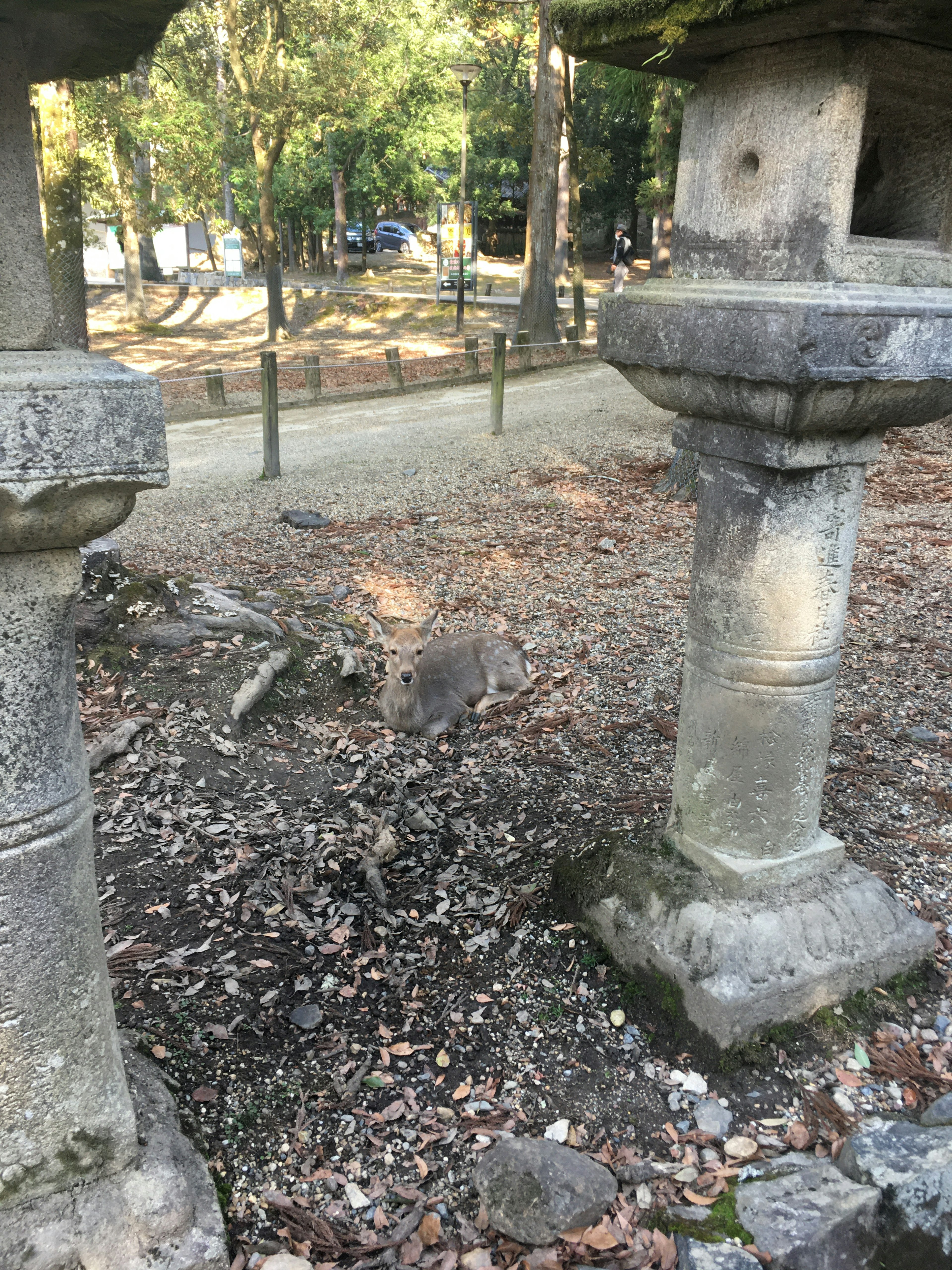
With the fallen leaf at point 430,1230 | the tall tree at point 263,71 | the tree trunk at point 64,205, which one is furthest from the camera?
the tall tree at point 263,71

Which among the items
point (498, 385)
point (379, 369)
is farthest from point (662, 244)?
point (498, 385)

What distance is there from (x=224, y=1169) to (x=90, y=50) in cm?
304

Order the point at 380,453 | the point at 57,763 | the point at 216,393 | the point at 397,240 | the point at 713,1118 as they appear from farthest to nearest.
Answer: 1. the point at 397,240
2. the point at 216,393
3. the point at 380,453
4. the point at 713,1118
5. the point at 57,763

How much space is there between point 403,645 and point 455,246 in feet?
80.8

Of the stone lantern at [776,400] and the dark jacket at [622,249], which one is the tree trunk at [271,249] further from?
the stone lantern at [776,400]

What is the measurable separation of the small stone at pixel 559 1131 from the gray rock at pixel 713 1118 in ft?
1.39

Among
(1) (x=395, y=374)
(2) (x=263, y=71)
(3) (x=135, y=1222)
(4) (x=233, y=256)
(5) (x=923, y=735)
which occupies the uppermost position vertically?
(2) (x=263, y=71)

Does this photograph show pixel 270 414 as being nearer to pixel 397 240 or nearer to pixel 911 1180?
pixel 911 1180

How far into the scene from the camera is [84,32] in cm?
225

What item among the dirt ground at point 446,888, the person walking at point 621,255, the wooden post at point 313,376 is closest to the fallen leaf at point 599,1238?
the dirt ground at point 446,888

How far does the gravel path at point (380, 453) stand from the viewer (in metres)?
10.3

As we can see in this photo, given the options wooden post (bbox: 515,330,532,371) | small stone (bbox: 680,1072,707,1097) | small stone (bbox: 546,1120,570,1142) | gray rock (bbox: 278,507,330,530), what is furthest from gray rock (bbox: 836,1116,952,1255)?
→ wooden post (bbox: 515,330,532,371)

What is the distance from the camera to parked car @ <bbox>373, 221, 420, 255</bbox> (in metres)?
48.7

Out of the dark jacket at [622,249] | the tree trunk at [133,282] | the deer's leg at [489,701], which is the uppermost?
the dark jacket at [622,249]
